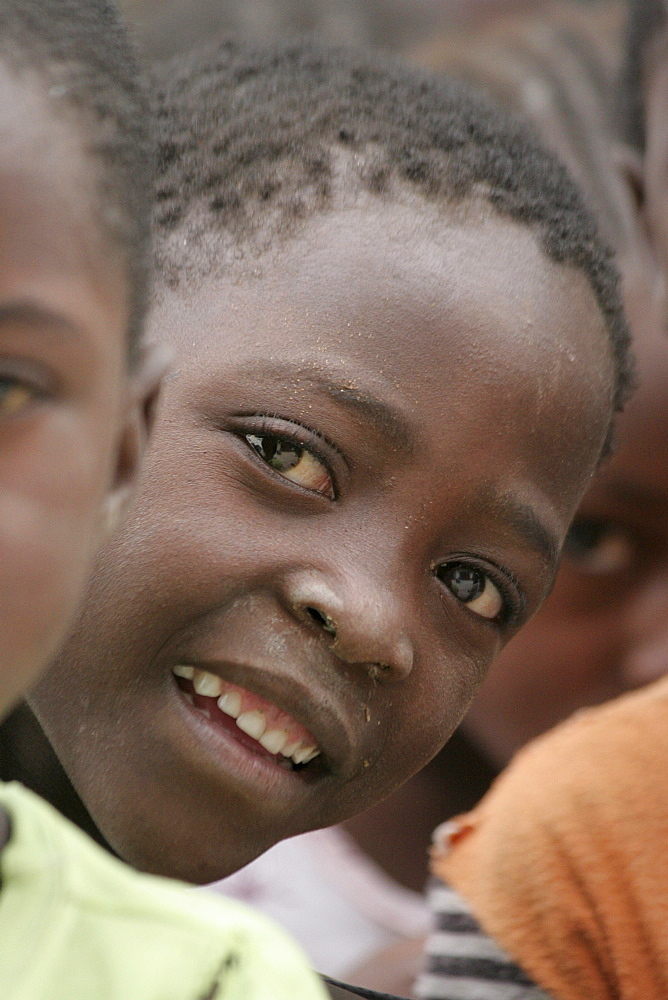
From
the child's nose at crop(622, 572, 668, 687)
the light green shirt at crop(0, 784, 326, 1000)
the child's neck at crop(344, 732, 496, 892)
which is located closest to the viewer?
the light green shirt at crop(0, 784, 326, 1000)

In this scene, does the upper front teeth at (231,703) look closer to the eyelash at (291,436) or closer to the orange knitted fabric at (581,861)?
the eyelash at (291,436)

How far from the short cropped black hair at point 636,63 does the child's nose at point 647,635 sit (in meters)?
0.69

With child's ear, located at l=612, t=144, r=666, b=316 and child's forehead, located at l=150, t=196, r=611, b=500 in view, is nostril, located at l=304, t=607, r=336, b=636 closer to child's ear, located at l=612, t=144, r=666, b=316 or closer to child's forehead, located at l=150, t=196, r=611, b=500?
child's forehead, located at l=150, t=196, r=611, b=500

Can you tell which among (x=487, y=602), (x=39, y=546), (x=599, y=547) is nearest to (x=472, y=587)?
(x=487, y=602)

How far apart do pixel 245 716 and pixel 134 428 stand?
324mm

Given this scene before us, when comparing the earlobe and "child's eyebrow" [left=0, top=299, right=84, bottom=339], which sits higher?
the earlobe

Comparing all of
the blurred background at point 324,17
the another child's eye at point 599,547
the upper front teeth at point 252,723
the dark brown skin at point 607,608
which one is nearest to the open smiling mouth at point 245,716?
the upper front teeth at point 252,723

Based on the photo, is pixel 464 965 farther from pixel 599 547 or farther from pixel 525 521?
pixel 599 547

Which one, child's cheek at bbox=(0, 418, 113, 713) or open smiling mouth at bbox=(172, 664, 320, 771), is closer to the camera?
child's cheek at bbox=(0, 418, 113, 713)

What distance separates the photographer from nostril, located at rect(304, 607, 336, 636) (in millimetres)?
1163

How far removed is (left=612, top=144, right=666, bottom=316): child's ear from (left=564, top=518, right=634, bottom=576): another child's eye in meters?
0.34

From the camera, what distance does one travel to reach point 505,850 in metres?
1.35

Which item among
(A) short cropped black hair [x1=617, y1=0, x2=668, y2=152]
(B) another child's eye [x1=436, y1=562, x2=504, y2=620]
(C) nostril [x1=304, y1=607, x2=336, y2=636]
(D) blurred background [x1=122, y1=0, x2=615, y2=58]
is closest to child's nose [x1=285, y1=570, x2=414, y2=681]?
(C) nostril [x1=304, y1=607, x2=336, y2=636]

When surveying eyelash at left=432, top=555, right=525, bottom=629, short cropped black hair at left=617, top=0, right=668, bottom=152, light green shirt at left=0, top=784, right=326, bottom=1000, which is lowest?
light green shirt at left=0, top=784, right=326, bottom=1000
